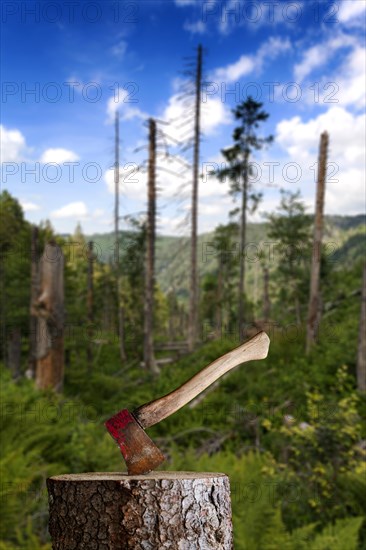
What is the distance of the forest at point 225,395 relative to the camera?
262 inches

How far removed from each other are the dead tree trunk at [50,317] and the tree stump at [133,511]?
10.7 metres

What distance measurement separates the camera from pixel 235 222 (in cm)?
2747

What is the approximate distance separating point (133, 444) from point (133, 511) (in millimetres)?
203

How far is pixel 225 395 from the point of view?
605 inches

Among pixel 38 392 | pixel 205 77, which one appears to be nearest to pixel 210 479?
pixel 38 392

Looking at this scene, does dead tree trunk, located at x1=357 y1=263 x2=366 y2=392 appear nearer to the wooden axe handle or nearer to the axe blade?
the wooden axe handle

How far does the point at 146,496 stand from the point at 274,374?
15721 mm

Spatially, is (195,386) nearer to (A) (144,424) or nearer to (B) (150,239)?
(A) (144,424)

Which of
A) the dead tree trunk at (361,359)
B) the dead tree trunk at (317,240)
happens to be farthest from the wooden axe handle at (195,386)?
the dead tree trunk at (317,240)

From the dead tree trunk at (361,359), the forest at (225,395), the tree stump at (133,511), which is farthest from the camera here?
the dead tree trunk at (361,359)

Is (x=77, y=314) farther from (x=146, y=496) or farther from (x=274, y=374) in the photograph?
(x=146, y=496)

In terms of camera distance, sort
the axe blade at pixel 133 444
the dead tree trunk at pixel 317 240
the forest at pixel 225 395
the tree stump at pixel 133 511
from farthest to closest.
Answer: the dead tree trunk at pixel 317 240
the forest at pixel 225 395
the axe blade at pixel 133 444
the tree stump at pixel 133 511

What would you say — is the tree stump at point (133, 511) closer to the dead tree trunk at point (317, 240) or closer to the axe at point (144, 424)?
the axe at point (144, 424)

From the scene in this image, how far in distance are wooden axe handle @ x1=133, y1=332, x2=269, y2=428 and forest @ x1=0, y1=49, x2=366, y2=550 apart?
3984 mm
